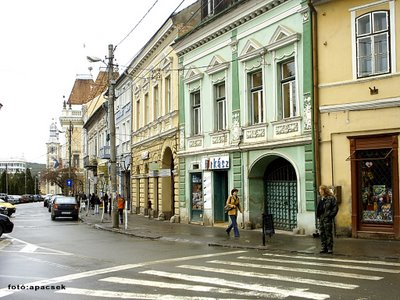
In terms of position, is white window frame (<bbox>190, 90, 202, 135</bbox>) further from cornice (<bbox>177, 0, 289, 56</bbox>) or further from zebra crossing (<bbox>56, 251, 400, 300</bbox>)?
zebra crossing (<bbox>56, 251, 400, 300</bbox>)

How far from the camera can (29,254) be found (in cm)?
1450

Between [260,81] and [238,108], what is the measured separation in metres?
1.57

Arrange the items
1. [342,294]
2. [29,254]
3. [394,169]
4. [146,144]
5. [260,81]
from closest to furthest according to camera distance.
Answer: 1. [342,294]
2. [29,254]
3. [394,169]
4. [260,81]
5. [146,144]

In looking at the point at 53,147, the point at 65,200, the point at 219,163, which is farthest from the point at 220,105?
the point at 53,147

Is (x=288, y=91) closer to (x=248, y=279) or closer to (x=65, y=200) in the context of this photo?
(x=248, y=279)

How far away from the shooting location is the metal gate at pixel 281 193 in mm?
19484

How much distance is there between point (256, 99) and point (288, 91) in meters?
1.98

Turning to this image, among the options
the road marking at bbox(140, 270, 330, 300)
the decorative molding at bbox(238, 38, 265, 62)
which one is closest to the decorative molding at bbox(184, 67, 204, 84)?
the decorative molding at bbox(238, 38, 265, 62)

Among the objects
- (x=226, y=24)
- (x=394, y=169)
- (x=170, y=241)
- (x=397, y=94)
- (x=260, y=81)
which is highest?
(x=226, y=24)

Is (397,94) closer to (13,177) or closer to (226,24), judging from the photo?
(226,24)

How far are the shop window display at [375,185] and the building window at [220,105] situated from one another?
8012 mm

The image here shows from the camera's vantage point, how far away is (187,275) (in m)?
10.3

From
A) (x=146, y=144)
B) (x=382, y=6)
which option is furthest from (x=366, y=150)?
(x=146, y=144)

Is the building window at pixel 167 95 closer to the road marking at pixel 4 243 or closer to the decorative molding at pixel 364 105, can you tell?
the road marking at pixel 4 243
